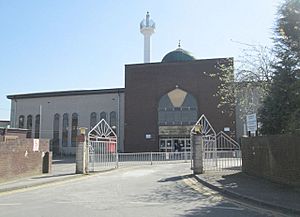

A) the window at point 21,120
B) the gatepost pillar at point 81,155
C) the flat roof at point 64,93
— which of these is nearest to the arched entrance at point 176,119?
the flat roof at point 64,93

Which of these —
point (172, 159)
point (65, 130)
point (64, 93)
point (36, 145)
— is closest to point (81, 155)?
point (36, 145)

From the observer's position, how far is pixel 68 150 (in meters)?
64.6

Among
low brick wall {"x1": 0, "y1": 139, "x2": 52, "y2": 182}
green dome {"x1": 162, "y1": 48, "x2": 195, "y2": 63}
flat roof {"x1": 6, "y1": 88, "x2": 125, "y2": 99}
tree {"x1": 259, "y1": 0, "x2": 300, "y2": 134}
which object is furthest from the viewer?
flat roof {"x1": 6, "y1": 88, "x2": 125, "y2": 99}

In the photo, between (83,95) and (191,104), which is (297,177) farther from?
(83,95)

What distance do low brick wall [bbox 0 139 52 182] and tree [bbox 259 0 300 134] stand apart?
40.1 ft

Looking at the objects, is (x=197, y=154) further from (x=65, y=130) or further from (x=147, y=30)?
(x=65, y=130)

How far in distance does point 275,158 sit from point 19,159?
12.8 meters

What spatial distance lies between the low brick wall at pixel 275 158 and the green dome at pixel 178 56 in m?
41.3

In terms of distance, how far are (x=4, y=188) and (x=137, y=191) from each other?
514cm

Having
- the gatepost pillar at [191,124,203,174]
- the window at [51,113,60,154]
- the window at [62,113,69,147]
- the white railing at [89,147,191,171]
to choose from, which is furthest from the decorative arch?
the gatepost pillar at [191,124,203,174]

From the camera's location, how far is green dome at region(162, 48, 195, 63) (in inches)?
2385

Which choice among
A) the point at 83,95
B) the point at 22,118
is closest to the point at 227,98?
the point at 83,95

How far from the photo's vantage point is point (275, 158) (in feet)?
54.0

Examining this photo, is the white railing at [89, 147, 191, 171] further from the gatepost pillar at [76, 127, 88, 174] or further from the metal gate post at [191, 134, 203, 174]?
the metal gate post at [191, 134, 203, 174]
